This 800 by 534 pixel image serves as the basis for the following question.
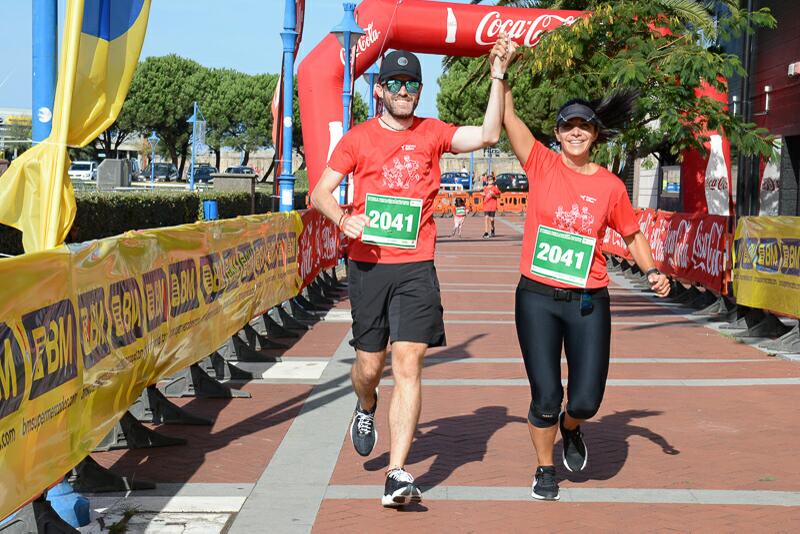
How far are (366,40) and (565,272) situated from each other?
19.1 m

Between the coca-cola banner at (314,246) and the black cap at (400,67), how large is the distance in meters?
8.03

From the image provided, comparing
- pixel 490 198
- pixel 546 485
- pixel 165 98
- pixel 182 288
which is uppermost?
pixel 165 98

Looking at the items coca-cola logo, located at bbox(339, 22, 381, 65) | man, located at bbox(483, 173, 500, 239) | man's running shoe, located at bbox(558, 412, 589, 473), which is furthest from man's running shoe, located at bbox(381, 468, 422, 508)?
man, located at bbox(483, 173, 500, 239)

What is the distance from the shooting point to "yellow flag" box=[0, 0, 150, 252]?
544 centimetres

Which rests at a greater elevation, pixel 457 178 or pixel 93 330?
pixel 93 330

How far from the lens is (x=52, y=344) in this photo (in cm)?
491

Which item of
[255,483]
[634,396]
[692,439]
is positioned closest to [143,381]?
[255,483]

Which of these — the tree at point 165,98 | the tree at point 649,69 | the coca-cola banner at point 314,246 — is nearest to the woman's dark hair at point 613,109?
the tree at point 649,69

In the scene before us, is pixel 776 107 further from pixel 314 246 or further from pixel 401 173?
pixel 401 173

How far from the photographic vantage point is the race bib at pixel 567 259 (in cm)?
593

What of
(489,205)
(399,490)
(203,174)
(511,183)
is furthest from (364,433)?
(203,174)

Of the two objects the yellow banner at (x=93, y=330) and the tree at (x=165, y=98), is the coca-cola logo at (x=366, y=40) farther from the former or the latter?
the tree at (x=165, y=98)

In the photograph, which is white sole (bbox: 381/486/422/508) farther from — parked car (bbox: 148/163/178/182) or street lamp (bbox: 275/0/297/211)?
parked car (bbox: 148/163/178/182)

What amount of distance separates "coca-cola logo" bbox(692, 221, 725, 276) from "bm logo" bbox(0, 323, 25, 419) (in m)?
12.1
